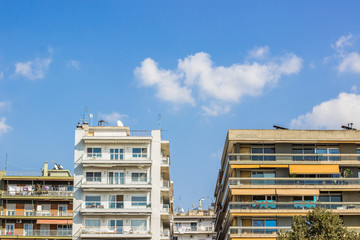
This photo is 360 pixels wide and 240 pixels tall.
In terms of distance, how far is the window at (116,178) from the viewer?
73.6 meters

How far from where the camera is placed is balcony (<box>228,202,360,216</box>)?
65938 millimetres

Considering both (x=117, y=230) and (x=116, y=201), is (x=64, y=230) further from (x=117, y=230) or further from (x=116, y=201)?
(x=117, y=230)

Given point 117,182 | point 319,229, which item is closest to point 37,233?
point 117,182

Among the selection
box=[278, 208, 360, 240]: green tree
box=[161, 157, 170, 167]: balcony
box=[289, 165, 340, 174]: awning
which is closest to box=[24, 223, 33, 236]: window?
box=[161, 157, 170, 167]: balcony

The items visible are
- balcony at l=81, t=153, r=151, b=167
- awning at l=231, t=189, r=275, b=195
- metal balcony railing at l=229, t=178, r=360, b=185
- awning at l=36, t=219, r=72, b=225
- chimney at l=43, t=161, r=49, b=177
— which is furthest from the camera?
chimney at l=43, t=161, r=49, b=177

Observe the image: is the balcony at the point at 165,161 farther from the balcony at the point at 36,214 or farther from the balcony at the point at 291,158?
the balcony at the point at 36,214

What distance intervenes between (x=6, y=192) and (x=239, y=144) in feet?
107

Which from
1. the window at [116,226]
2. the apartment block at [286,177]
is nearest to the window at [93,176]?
the window at [116,226]

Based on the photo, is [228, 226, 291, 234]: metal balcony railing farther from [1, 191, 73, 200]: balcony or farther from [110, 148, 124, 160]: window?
[1, 191, 73, 200]: balcony

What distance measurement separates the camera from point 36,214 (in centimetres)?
8562

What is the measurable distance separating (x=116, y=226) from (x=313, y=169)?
20685mm

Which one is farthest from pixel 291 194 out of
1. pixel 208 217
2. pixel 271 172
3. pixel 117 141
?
pixel 208 217

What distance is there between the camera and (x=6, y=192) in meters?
86.1

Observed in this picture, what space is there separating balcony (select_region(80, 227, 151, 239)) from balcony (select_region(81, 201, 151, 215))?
1.68 metres
